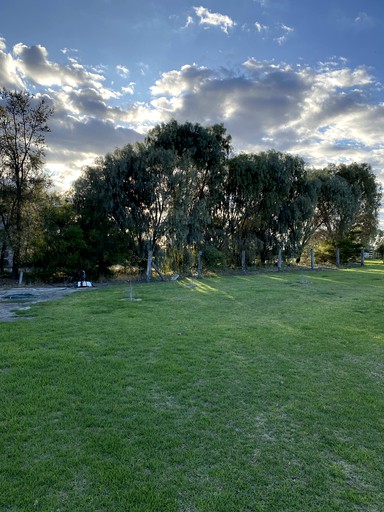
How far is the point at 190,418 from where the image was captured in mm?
2879

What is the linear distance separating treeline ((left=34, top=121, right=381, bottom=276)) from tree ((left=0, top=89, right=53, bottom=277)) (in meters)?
1.16

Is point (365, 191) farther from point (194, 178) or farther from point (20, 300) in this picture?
point (20, 300)

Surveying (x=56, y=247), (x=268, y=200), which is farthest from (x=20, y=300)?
(x=268, y=200)

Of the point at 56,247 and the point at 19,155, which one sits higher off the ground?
the point at 19,155

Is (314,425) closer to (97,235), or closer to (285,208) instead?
(97,235)

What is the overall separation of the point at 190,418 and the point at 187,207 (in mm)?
13614

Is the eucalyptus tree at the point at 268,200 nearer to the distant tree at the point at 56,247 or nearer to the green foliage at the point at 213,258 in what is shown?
the green foliage at the point at 213,258

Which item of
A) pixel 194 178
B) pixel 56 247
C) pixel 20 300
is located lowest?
pixel 20 300

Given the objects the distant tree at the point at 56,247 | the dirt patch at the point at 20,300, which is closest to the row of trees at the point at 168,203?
the distant tree at the point at 56,247

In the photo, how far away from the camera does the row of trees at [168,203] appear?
13445 mm

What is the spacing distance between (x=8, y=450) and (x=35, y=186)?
44.3 ft

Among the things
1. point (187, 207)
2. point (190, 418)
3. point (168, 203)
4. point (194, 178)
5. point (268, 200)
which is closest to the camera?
point (190, 418)

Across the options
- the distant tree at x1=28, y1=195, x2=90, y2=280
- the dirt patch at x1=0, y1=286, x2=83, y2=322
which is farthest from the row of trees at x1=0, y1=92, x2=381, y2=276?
the dirt patch at x1=0, y1=286, x2=83, y2=322

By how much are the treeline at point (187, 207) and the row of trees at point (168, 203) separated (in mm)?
50
